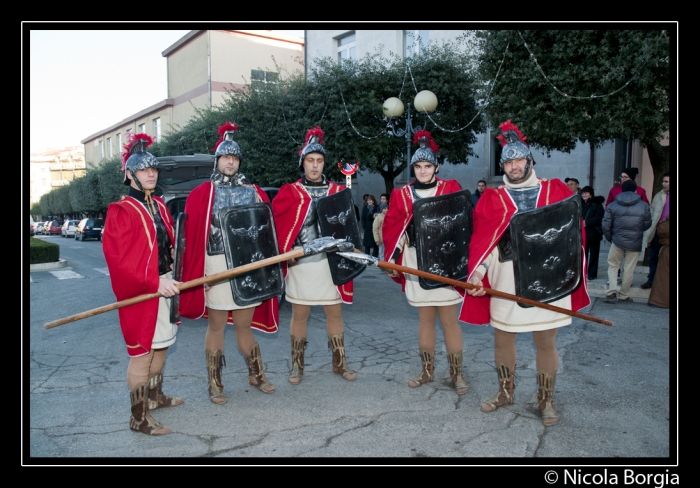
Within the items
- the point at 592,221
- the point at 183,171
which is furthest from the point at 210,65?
the point at 592,221

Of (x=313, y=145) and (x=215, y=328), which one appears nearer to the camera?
(x=215, y=328)

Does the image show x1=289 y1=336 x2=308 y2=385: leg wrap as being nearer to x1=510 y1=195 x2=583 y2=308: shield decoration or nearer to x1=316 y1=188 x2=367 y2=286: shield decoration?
x1=316 y1=188 x2=367 y2=286: shield decoration

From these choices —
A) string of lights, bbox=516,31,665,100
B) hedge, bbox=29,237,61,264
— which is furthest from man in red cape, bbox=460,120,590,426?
hedge, bbox=29,237,61,264

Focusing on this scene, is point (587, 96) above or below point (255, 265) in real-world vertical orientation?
above

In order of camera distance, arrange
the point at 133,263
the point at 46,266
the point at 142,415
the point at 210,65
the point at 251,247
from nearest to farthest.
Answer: the point at 133,263 → the point at 142,415 → the point at 251,247 → the point at 46,266 → the point at 210,65

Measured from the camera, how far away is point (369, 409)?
3824 mm

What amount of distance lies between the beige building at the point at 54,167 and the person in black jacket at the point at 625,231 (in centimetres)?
5618

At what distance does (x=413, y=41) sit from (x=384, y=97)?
3.45m

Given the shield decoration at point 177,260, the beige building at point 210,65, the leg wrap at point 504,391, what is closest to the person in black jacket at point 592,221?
the leg wrap at point 504,391

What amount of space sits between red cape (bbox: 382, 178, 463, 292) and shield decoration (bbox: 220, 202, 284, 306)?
864 millimetres

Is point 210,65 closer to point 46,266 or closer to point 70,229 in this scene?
point 46,266

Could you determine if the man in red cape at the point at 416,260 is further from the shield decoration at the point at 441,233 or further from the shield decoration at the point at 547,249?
the shield decoration at the point at 547,249
